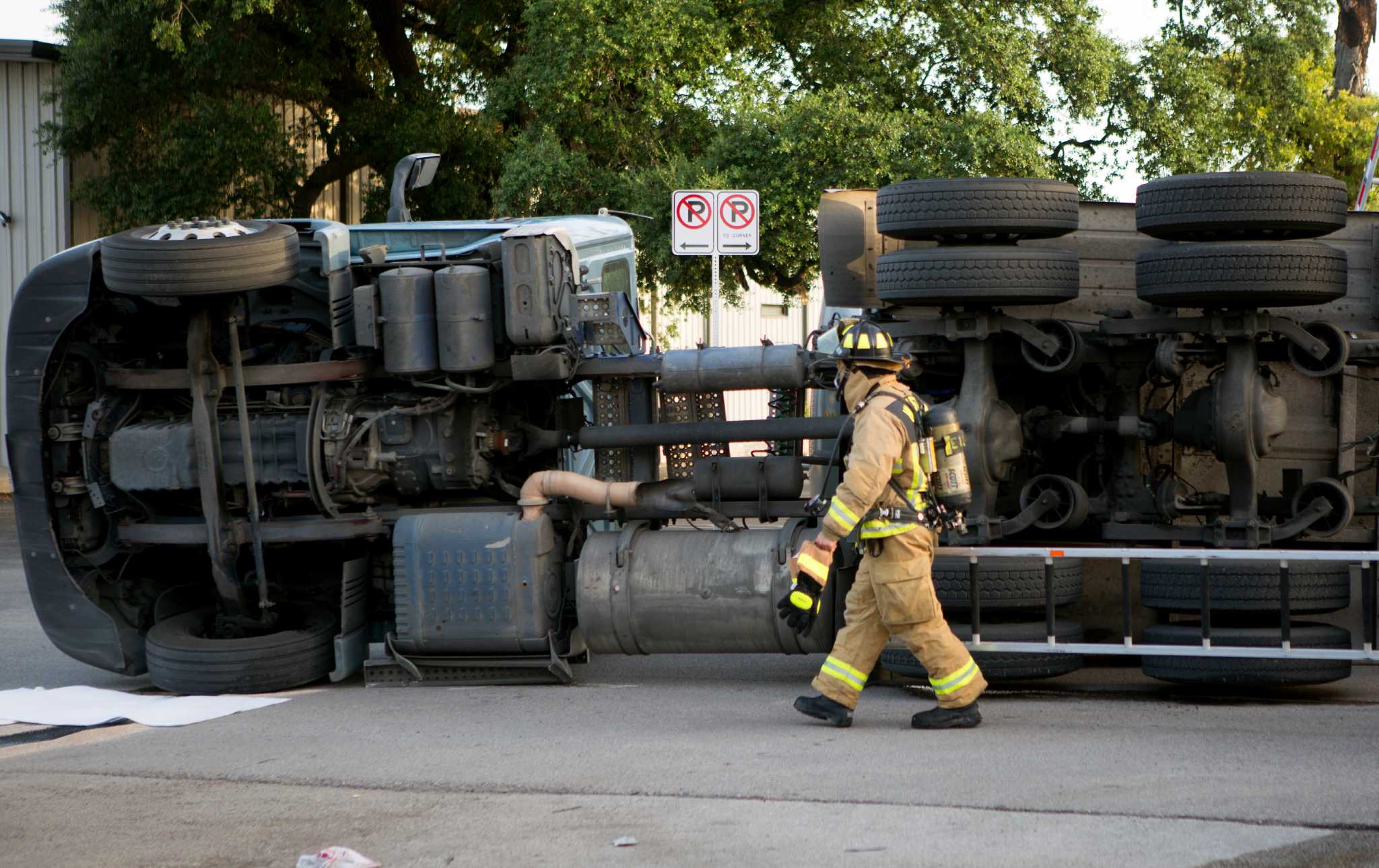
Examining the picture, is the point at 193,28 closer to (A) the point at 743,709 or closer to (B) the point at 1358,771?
(A) the point at 743,709

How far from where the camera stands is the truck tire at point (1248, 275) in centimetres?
678

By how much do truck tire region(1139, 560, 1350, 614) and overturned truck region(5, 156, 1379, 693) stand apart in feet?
0.04

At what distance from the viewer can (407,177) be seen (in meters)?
9.72

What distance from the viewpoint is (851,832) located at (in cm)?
Answer: 475

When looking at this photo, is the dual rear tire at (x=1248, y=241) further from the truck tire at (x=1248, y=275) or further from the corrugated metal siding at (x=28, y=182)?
the corrugated metal siding at (x=28, y=182)

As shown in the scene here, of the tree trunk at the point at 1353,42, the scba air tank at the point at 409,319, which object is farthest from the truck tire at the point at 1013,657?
the tree trunk at the point at 1353,42

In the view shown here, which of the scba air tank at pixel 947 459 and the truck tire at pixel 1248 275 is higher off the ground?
the truck tire at pixel 1248 275

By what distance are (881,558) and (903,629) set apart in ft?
1.00

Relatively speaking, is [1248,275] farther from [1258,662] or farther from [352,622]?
[352,622]

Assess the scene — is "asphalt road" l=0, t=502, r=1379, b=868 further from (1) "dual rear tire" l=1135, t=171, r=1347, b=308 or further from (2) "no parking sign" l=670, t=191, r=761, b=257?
(2) "no parking sign" l=670, t=191, r=761, b=257

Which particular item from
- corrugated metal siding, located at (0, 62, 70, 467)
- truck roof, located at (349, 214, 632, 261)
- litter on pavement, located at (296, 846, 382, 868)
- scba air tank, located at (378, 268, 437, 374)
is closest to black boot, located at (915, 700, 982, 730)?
litter on pavement, located at (296, 846, 382, 868)

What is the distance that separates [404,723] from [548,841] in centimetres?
216

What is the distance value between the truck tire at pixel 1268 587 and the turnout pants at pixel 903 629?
111cm

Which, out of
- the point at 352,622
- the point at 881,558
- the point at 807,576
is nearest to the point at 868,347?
the point at 881,558
